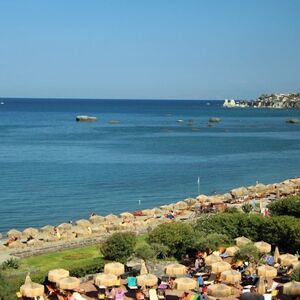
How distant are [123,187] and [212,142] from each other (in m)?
51.2

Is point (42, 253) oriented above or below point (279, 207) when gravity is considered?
below

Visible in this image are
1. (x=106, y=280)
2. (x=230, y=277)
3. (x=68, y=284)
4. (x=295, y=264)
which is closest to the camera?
(x=68, y=284)

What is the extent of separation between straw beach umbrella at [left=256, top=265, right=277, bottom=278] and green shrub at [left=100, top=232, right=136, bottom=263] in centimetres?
643

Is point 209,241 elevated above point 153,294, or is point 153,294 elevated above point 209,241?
point 209,241

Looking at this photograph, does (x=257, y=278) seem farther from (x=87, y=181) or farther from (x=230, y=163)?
(x=230, y=163)

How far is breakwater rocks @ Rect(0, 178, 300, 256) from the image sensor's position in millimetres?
30578

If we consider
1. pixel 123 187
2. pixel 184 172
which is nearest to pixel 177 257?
pixel 123 187

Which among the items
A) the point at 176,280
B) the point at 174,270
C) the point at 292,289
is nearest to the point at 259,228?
the point at 174,270

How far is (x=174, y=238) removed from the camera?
27078mm

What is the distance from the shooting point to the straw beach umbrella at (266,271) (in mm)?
22859

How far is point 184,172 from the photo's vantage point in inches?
2564

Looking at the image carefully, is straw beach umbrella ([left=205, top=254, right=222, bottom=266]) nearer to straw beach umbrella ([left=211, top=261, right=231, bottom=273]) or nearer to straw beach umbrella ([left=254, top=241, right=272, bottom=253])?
straw beach umbrella ([left=211, top=261, right=231, bottom=273])

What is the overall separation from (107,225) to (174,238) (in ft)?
28.8

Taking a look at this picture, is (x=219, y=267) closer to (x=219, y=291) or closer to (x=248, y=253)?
(x=248, y=253)
